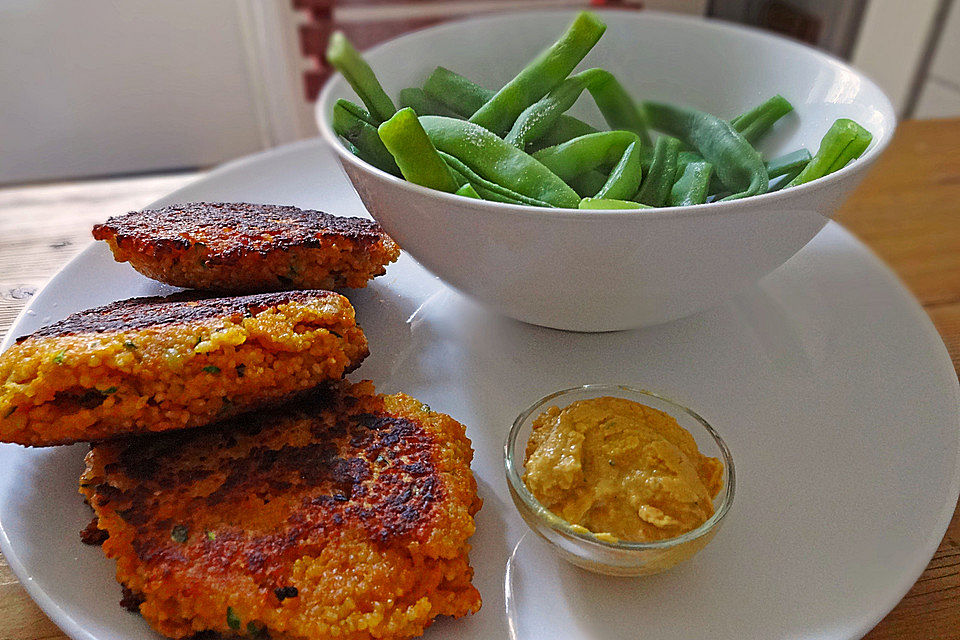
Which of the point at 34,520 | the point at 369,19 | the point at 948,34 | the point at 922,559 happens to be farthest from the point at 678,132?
the point at 948,34

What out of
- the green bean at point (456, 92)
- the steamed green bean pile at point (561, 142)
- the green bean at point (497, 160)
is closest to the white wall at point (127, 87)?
the green bean at point (456, 92)

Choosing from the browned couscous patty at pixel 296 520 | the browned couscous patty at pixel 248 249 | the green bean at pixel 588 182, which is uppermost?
the green bean at pixel 588 182

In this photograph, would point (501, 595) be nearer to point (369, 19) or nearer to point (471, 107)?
point (471, 107)

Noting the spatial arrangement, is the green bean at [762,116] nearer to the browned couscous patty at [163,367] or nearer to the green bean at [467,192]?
the green bean at [467,192]

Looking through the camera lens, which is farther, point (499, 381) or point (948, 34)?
point (948, 34)

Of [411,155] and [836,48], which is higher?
[411,155]

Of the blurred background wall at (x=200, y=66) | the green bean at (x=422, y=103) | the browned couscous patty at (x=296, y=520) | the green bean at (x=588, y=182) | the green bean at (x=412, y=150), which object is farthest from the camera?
the blurred background wall at (x=200, y=66)
